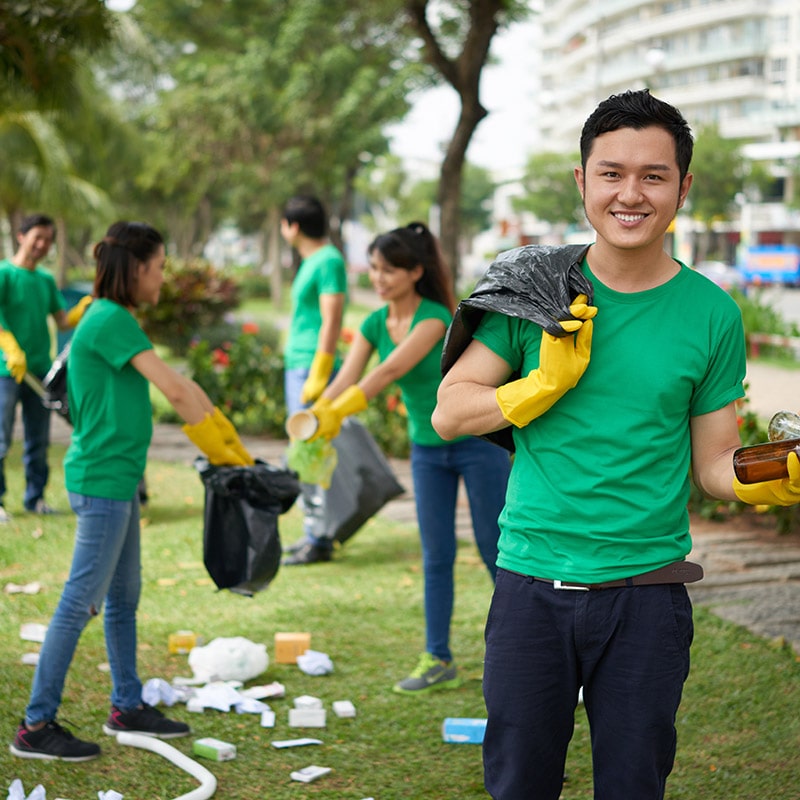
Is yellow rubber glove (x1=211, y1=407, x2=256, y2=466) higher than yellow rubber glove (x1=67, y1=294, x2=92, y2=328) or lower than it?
lower

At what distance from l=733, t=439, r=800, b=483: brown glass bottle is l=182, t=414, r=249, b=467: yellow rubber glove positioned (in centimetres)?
207

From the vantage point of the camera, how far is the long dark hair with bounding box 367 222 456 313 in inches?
177

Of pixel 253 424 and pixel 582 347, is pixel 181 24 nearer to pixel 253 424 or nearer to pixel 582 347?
pixel 253 424

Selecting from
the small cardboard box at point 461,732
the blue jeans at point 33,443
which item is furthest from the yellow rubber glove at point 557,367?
the blue jeans at point 33,443

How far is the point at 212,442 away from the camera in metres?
3.96

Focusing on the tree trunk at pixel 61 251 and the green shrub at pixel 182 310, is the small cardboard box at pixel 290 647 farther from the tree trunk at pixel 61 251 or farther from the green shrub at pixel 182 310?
the tree trunk at pixel 61 251

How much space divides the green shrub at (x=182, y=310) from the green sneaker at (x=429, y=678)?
1123 centimetres

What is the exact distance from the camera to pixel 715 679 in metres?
4.45

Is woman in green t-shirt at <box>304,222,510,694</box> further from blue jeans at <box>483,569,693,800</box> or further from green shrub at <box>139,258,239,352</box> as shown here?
green shrub at <box>139,258,239,352</box>

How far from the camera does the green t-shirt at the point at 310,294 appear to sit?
609 centimetres

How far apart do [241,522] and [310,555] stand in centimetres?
221

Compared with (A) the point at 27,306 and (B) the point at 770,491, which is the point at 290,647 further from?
(A) the point at 27,306

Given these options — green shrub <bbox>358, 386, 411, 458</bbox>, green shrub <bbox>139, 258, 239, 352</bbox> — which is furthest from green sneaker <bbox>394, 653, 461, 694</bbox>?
green shrub <bbox>139, 258, 239, 352</bbox>

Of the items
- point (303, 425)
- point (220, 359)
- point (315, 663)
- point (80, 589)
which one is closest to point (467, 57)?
point (220, 359)
